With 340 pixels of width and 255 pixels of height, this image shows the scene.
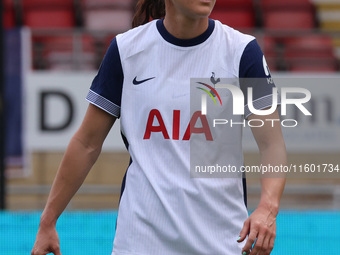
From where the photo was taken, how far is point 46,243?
7.57 feet

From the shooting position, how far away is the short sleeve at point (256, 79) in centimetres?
212

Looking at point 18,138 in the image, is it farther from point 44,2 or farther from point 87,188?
point 44,2

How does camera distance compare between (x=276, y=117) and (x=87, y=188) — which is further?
(x=87, y=188)

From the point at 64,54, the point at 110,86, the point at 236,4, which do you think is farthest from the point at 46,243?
the point at 236,4

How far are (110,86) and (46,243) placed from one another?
1.67 ft

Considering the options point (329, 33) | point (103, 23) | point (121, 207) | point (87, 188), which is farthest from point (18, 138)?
point (121, 207)

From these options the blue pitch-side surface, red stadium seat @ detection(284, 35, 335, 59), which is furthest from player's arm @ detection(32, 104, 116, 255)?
red stadium seat @ detection(284, 35, 335, 59)

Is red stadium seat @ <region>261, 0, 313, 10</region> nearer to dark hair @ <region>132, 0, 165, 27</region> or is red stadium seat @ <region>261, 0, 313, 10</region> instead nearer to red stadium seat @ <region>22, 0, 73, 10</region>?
red stadium seat @ <region>22, 0, 73, 10</region>

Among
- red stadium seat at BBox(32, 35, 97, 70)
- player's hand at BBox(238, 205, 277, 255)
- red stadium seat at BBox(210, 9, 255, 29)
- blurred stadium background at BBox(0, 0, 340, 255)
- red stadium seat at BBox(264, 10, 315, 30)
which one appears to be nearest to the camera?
player's hand at BBox(238, 205, 277, 255)

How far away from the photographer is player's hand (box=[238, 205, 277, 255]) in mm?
1960

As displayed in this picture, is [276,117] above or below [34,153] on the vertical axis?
above

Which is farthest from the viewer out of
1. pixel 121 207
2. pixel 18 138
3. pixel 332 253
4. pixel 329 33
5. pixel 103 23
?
pixel 103 23

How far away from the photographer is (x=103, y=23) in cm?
855

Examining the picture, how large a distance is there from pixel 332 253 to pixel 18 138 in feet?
12.0
